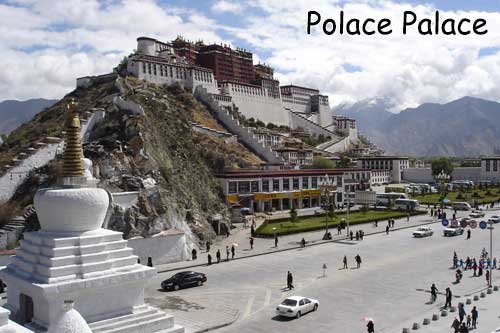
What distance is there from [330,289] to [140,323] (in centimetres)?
1435

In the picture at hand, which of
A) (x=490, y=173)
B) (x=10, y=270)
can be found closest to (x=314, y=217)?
(x=10, y=270)

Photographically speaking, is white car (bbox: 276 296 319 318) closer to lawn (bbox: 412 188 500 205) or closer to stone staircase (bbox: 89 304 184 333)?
stone staircase (bbox: 89 304 184 333)

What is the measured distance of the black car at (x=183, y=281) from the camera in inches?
1213

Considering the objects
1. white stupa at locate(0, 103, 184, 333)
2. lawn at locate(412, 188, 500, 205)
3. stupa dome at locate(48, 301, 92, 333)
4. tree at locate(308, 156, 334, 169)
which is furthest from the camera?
tree at locate(308, 156, 334, 169)

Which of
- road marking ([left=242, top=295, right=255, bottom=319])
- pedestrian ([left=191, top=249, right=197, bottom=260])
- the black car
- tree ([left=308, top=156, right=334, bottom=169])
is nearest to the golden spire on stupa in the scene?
road marking ([left=242, top=295, right=255, bottom=319])

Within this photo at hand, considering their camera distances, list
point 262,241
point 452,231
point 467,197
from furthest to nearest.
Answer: point 467,197, point 452,231, point 262,241

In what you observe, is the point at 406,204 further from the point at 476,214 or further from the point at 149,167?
the point at 149,167

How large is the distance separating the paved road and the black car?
1.65 feet

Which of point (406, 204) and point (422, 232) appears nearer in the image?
point (422, 232)

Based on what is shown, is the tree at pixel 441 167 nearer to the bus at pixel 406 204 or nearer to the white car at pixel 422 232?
the bus at pixel 406 204

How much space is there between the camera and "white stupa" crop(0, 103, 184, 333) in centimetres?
1848

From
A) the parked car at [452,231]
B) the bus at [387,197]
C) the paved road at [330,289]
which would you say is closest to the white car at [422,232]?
the parked car at [452,231]

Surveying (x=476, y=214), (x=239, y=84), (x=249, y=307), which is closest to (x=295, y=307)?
(x=249, y=307)

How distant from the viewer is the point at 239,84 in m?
115
